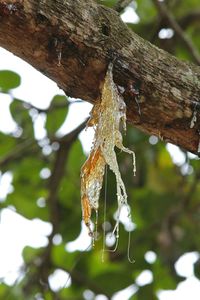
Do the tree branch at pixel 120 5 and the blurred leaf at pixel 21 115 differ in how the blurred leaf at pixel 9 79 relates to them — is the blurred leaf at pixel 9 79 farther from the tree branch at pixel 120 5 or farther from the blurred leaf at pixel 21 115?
the tree branch at pixel 120 5

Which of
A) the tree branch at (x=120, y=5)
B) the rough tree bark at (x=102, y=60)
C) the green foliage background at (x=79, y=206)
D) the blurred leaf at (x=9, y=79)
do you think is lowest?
the green foliage background at (x=79, y=206)

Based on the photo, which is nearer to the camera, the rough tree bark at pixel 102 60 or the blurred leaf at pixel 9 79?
the rough tree bark at pixel 102 60

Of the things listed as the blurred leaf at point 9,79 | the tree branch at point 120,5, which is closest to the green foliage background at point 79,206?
the blurred leaf at point 9,79

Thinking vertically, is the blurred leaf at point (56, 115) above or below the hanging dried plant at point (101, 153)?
above

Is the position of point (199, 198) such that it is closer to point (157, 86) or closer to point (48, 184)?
point (48, 184)

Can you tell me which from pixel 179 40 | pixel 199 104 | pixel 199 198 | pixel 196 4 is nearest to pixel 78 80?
pixel 199 104

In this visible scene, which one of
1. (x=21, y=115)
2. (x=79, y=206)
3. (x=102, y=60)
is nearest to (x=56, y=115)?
(x=21, y=115)

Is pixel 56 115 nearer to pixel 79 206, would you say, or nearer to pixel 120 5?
pixel 79 206
